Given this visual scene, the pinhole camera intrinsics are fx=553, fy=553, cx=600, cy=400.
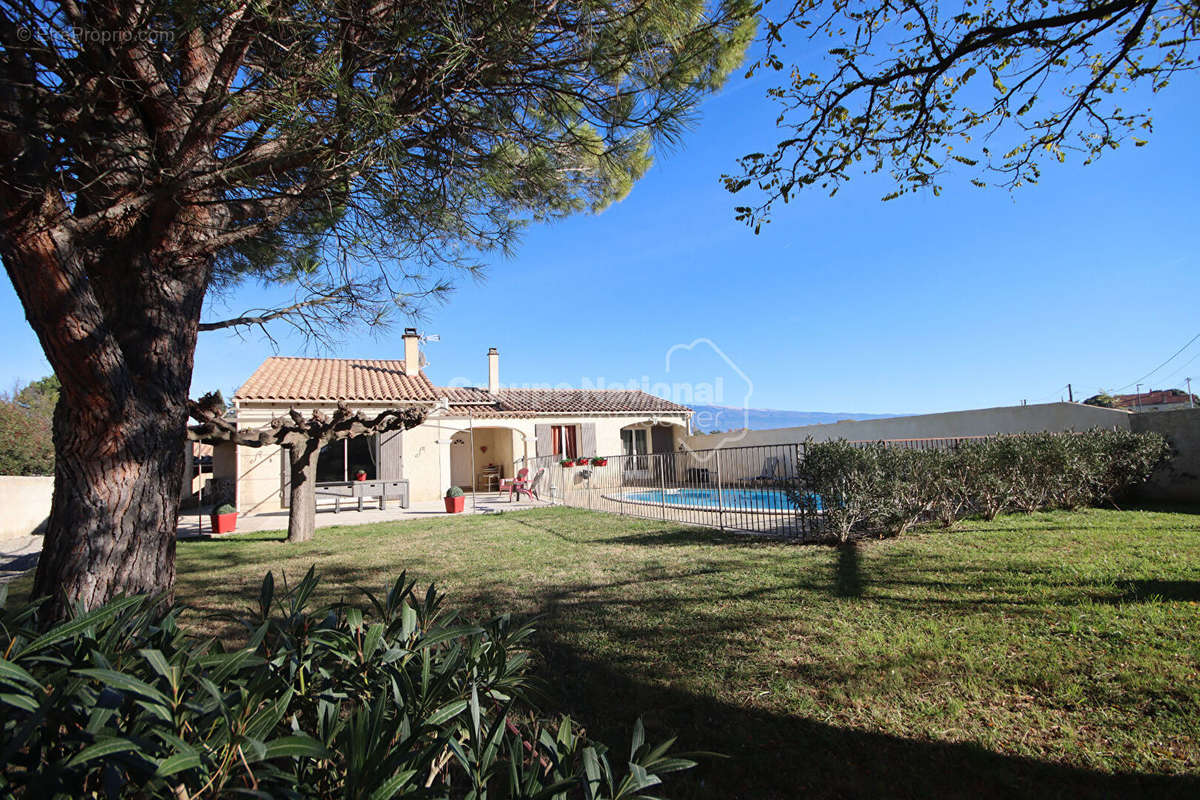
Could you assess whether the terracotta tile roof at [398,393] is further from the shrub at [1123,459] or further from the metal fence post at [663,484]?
the shrub at [1123,459]

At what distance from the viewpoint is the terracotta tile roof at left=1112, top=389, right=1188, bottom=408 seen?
25781 millimetres

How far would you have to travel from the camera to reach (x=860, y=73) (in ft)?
12.5

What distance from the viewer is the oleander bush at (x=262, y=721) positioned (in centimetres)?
110

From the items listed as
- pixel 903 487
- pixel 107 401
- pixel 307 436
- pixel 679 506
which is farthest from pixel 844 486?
pixel 307 436

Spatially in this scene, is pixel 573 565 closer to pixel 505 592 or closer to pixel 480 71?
pixel 505 592

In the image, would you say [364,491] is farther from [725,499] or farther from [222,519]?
[725,499]

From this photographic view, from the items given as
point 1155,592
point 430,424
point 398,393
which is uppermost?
point 398,393

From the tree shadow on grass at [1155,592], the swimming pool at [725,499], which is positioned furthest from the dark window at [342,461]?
the tree shadow on grass at [1155,592]

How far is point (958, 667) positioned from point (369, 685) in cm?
319

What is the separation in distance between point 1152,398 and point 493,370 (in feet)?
107

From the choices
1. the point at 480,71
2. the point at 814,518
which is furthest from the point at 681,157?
the point at 814,518

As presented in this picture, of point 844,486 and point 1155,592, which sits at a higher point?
point 844,486

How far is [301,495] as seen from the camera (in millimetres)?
9422

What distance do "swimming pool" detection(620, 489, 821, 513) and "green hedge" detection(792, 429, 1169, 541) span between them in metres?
0.40
